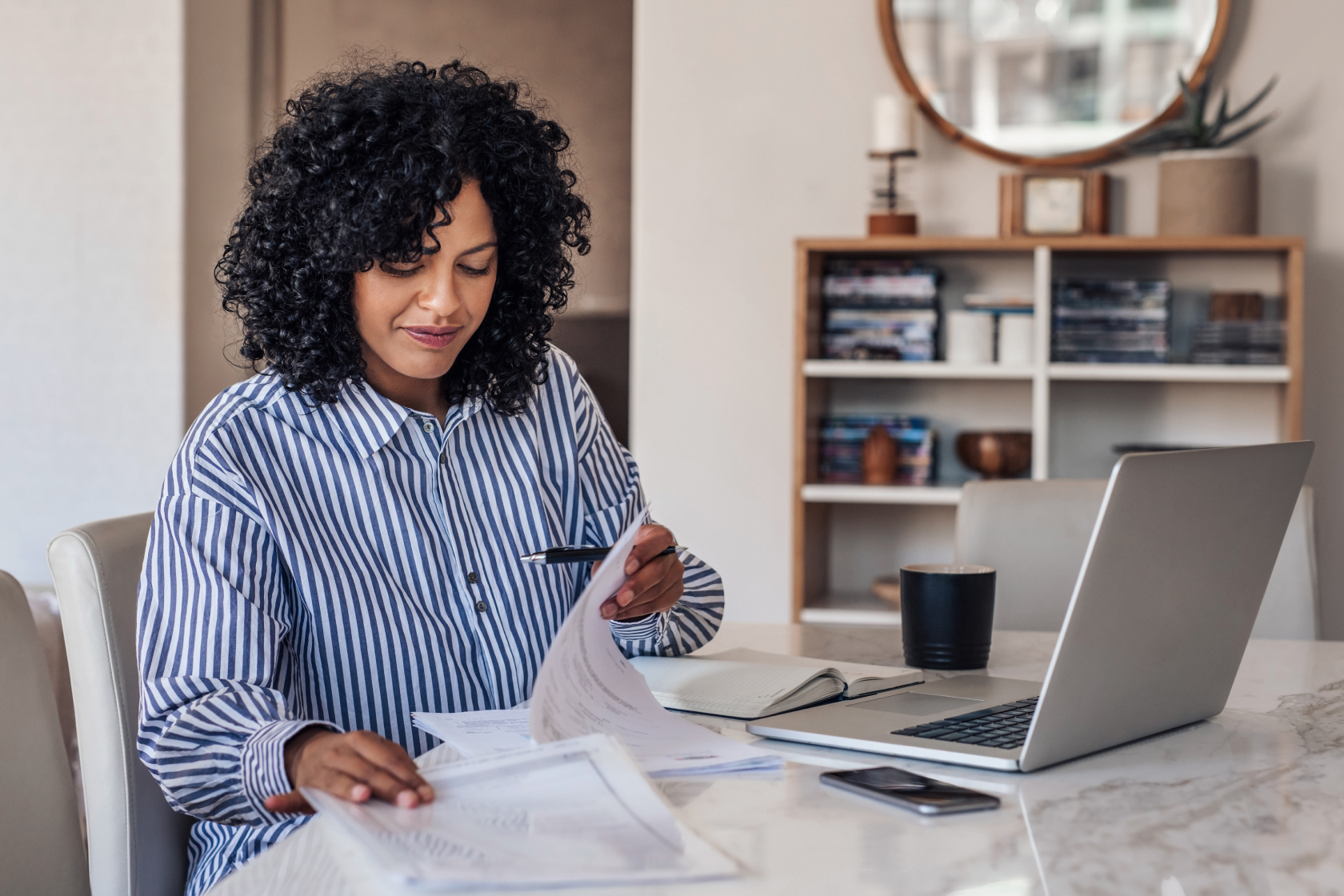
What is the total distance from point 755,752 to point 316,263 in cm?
65

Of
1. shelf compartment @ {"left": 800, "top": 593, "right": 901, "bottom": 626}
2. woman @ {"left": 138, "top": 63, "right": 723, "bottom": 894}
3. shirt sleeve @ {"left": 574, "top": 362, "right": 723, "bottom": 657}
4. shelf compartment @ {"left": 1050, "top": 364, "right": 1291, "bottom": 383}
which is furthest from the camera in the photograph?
shelf compartment @ {"left": 800, "top": 593, "right": 901, "bottom": 626}

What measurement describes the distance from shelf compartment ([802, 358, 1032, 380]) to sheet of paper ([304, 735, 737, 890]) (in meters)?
1.95

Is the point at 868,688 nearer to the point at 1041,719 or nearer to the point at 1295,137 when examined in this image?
the point at 1041,719

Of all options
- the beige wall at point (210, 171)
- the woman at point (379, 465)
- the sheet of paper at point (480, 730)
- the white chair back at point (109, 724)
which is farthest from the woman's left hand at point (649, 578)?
the beige wall at point (210, 171)

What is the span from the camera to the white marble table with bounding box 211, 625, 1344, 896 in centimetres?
65

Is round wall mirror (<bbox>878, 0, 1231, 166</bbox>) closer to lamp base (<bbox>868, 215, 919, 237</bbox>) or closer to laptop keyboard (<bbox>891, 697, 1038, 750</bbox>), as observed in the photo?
lamp base (<bbox>868, 215, 919, 237</bbox>)

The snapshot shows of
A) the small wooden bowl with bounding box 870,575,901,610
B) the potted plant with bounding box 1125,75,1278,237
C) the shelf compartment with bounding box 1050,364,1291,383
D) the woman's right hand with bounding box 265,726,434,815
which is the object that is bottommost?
the small wooden bowl with bounding box 870,575,901,610

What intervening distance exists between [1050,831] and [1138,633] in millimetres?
199

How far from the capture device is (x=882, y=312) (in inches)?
108

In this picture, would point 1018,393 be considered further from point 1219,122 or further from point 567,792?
point 567,792

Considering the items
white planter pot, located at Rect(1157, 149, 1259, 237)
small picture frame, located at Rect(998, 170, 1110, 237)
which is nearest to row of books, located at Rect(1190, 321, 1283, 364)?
white planter pot, located at Rect(1157, 149, 1259, 237)

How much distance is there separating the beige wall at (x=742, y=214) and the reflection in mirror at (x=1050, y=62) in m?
0.10

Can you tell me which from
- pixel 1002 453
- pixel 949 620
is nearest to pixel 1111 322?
pixel 1002 453

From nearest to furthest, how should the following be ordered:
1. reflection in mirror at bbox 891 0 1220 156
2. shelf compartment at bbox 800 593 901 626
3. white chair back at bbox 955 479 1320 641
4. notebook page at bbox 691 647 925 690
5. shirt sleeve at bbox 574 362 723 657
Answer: notebook page at bbox 691 647 925 690 → shirt sleeve at bbox 574 362 723 657 → white chair back at bbox 955 479 1320 641 → shelf compartment at bbox 800 593 901 626 → reflection in mirror at bbox 891 0 1220 156
